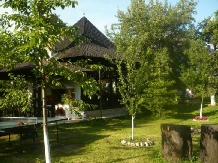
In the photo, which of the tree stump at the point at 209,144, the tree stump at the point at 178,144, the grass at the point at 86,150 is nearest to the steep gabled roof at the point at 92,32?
Answer: the grass at the point at 86,150

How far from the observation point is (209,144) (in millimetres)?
7164

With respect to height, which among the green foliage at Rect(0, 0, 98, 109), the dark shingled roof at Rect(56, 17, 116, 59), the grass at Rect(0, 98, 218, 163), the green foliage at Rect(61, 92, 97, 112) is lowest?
the grass at Rect(0, 98, 218, 163)

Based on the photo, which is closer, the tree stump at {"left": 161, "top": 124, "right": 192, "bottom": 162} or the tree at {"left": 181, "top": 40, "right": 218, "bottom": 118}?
the tree stump at {"left": 161, "top": 124, "right": 192, "bottom": 162}

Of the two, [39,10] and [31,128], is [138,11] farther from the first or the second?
[39,10]

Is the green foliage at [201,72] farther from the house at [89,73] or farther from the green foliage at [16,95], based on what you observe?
the green foliage at [16,95]

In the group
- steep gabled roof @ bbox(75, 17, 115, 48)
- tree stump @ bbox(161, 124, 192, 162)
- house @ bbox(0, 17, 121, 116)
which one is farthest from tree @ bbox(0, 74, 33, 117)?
steep gabled roof @ bbox(75, 17, 115, 48)

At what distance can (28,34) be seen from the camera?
486 centimetres

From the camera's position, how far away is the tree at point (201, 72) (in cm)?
1852

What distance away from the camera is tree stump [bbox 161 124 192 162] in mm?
7465

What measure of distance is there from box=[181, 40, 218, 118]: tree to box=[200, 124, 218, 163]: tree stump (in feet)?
37.9

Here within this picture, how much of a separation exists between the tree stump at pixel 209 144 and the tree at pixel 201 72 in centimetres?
1156

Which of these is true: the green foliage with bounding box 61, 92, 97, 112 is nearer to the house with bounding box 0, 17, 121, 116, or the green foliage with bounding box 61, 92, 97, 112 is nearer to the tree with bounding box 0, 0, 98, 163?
the tree with bounding box 0, 0, 98, 163

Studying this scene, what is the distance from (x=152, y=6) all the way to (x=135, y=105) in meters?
20.8

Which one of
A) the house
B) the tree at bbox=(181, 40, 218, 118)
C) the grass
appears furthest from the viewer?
the tree at bbox=(181, 40, 218, 118)
